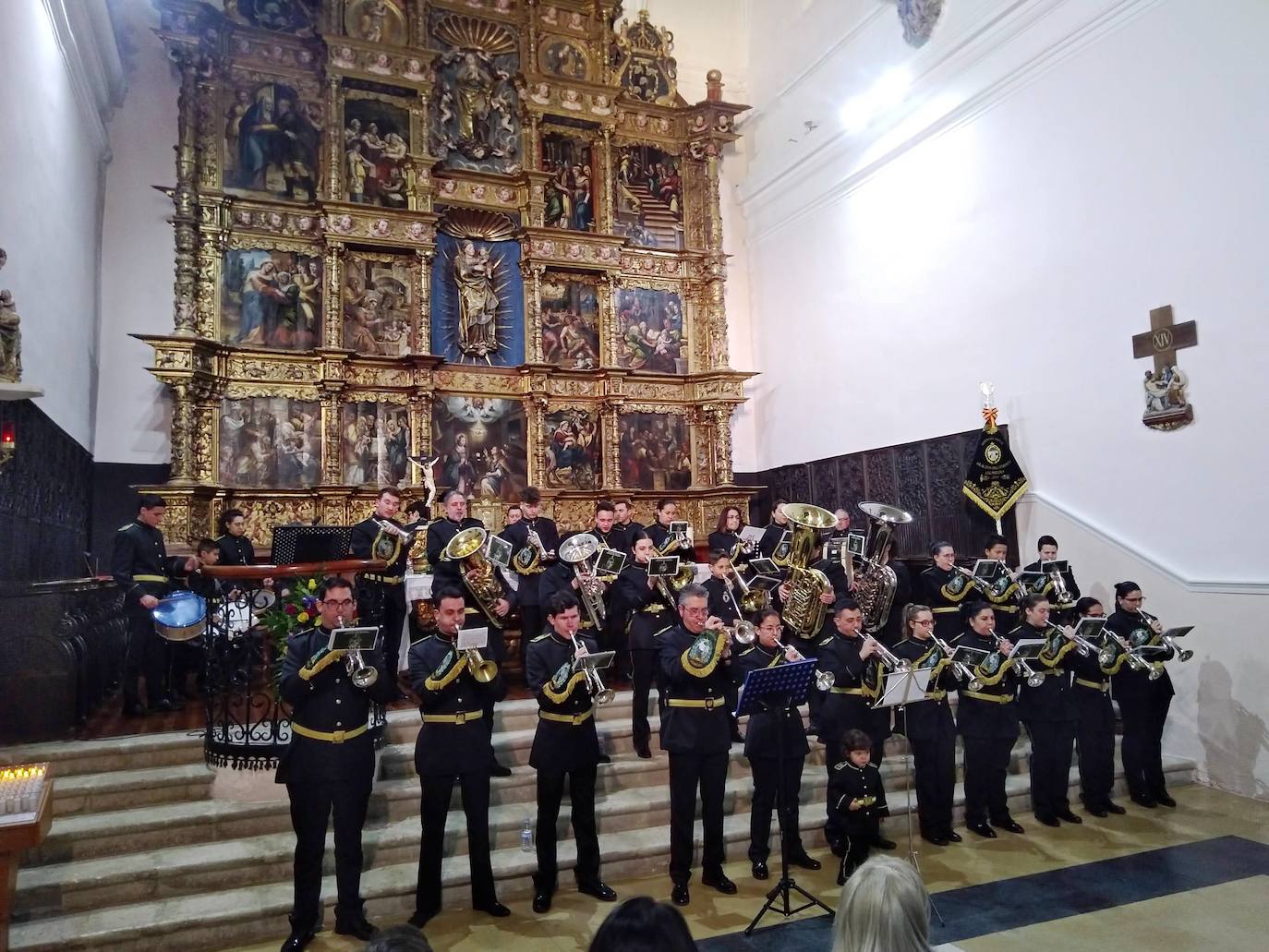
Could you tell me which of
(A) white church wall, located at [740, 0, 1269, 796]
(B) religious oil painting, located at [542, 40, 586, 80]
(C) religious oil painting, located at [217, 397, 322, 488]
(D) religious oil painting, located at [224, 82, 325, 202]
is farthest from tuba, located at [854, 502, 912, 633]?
(B) religious oil painting, located at [542, 40, 586, 80]

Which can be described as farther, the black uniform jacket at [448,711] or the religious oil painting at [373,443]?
the religious oil painting at [373,443]

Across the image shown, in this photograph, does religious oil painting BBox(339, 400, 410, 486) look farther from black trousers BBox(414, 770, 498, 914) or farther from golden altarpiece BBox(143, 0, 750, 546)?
black trousers BBox(414, 770, 498, 914)

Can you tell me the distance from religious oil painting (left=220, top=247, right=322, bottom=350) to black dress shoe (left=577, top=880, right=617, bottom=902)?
9057 mm

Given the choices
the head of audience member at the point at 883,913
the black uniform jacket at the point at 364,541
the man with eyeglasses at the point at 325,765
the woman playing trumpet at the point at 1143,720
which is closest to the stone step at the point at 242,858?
the man with eyeglasses at the point at 325,765

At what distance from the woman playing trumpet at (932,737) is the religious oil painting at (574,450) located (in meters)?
7.31

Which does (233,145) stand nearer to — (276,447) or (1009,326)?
(276,447)

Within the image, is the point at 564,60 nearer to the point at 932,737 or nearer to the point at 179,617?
the point at 179,617

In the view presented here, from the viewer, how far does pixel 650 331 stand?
1434 cm

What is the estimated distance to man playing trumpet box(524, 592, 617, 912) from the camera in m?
5.33

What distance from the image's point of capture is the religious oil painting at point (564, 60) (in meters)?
13.9

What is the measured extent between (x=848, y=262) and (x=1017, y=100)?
3.43 m

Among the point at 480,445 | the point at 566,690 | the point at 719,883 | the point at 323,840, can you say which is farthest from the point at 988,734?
the point at 480,445

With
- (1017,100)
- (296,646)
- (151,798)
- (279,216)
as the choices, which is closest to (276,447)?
(279,216)

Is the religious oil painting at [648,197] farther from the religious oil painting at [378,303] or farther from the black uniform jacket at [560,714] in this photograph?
the black uniform jacket at [560,714]
